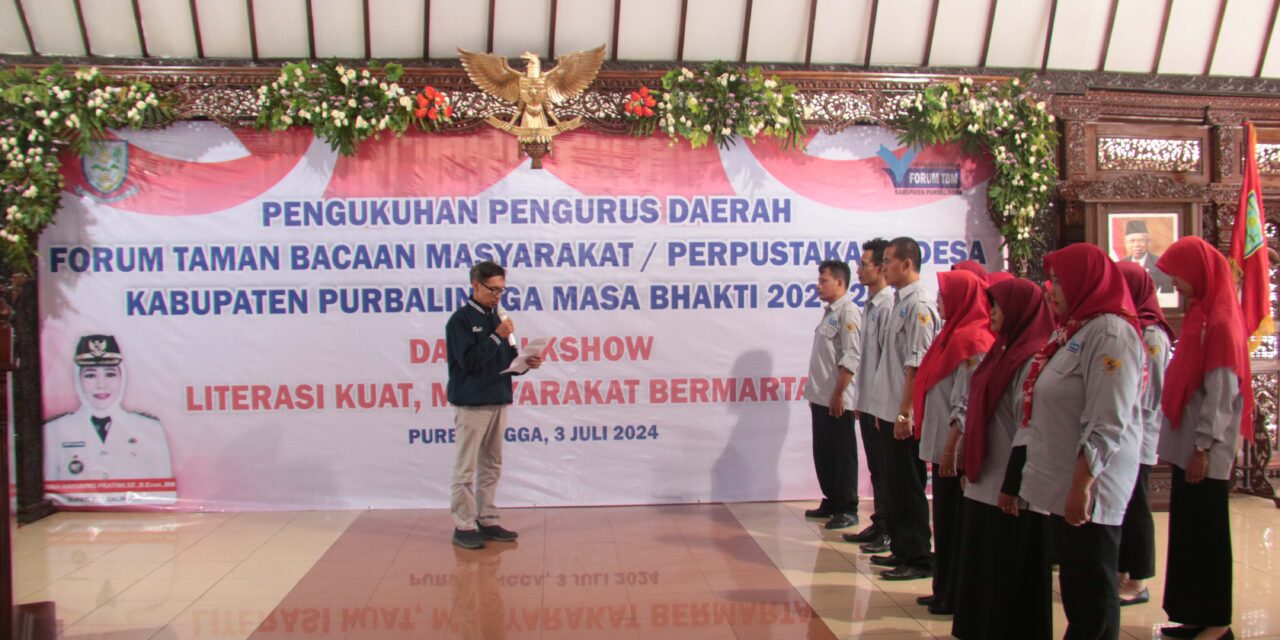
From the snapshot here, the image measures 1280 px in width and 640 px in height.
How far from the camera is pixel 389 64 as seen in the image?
5.37 metres

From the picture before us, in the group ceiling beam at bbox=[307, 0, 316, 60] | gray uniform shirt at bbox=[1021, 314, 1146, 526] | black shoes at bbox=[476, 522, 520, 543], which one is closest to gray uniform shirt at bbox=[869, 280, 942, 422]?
gray uniform shirt at bbox=[1021, 314, 1146, 526]

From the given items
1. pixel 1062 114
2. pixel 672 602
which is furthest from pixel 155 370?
pixel 1062 114

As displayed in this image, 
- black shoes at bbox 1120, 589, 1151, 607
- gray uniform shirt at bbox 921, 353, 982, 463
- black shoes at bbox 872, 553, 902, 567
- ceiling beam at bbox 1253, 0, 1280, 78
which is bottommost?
black shoes at bbox 1120, 589, 1151, 607

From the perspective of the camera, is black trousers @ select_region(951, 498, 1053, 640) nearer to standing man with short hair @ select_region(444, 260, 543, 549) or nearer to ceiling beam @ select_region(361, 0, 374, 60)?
standing man with short hair @ select_region(444, 260, 543, 549)

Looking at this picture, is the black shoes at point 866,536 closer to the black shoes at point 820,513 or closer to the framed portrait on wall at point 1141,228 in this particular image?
the black shoes at point 820,513

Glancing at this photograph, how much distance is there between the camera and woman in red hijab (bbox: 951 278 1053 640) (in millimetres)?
2838

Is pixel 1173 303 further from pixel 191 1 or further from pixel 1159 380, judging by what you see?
pixel 191 1

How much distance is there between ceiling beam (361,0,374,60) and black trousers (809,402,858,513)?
3432 mm

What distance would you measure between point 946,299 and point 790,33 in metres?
2.82

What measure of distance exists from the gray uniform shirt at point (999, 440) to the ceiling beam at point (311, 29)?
4.55 metres

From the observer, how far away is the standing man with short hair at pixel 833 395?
16.1 feet

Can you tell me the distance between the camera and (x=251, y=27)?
5.53 metres

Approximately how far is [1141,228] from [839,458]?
244 cm

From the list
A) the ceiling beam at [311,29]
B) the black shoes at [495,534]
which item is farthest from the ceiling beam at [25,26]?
the black shoes at [495,534]
